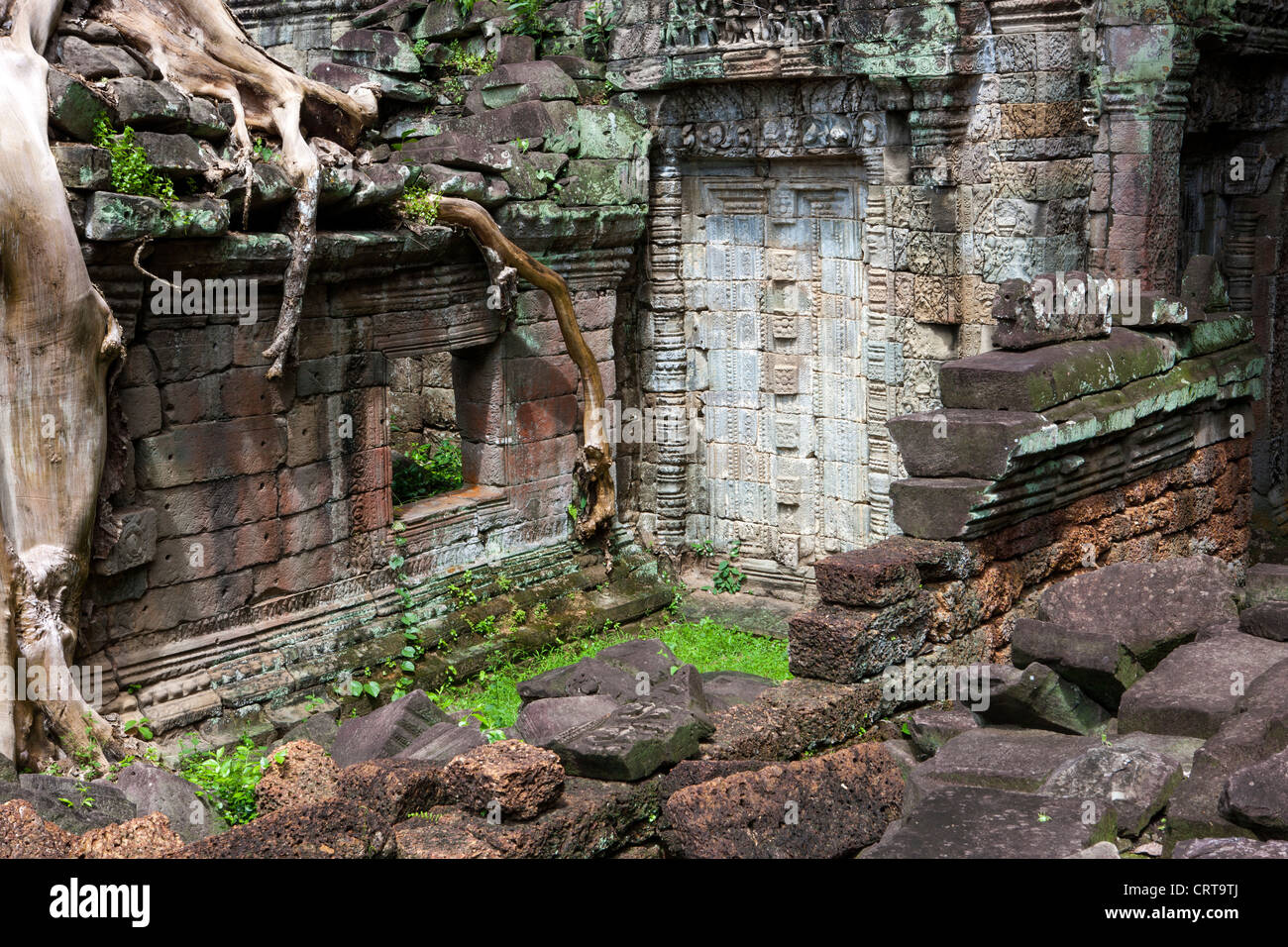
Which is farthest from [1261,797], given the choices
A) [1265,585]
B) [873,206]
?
[873,206]

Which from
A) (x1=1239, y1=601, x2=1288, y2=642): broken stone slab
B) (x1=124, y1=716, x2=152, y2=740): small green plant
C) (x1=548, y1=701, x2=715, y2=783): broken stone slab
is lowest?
(x1=124, y1=716, x2=152, y2=740): small green plant

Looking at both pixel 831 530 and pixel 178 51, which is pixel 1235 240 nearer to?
pixel 831 530

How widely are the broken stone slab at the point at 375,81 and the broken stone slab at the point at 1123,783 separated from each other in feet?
24.4

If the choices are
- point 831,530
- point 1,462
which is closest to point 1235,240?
point 831,530

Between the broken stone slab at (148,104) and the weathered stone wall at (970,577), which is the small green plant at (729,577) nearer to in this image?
the weathered stone wall at (970,577)

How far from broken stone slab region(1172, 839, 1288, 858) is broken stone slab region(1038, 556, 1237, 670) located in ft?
5.27

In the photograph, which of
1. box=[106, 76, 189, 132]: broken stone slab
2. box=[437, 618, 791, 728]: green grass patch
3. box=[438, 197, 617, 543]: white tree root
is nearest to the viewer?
box=[106, 76, 189, 132]: broken stone slab

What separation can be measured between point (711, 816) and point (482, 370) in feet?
20.9

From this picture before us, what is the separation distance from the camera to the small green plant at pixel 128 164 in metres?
8.30

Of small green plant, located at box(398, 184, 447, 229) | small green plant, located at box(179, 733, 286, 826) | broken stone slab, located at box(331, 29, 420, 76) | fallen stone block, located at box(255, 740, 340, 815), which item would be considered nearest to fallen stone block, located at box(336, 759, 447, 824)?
fallen stone block, located at box(255, 740, 340, 815)

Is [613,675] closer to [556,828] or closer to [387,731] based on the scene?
[387,731]

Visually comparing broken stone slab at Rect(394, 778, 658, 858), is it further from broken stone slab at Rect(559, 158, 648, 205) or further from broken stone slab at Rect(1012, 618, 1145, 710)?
broken stone slab at Rect(559, 158, 648, 205)

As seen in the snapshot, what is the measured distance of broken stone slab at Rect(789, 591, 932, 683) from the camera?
6477 millimetres

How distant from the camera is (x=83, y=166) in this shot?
26.6 ft
